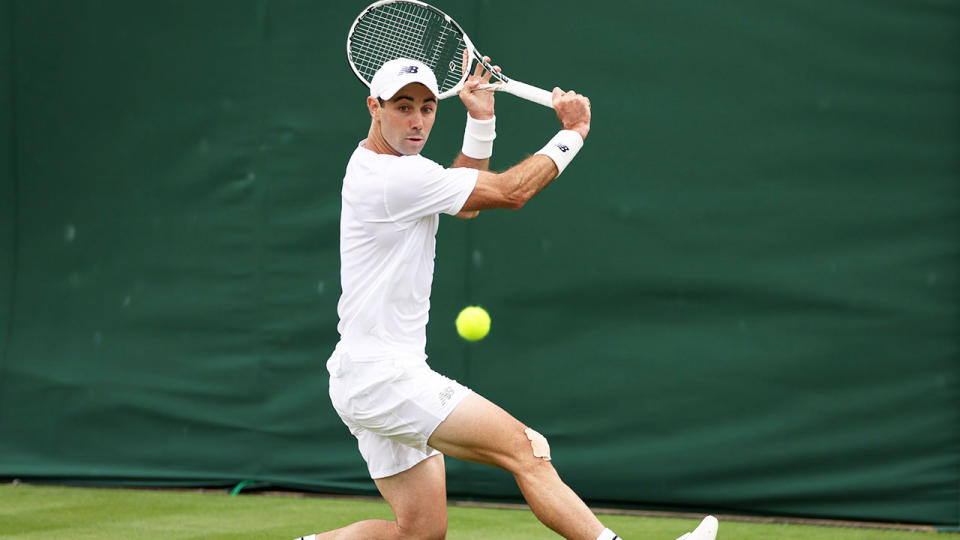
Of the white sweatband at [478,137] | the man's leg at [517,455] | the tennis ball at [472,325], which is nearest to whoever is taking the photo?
the man's leg at [517,455]

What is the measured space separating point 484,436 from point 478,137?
0.96m

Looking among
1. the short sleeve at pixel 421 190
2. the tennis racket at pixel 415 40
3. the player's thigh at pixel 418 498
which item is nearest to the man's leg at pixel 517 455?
the player's thigh at pixel 418 498

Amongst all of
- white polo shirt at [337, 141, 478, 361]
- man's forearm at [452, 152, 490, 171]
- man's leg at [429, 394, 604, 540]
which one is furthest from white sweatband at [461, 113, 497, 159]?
man's leg at [429, 394, 604, 540]

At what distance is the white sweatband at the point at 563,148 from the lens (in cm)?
325

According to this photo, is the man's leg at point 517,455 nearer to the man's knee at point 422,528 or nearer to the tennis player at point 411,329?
the tennis player at point 411,329

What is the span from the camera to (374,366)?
317cm

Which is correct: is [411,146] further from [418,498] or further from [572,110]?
[418,498]

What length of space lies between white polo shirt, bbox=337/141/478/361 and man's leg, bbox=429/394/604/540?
25 cm

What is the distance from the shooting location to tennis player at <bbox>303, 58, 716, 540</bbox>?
3072 mm

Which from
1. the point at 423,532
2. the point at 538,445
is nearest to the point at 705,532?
the point at 538,445

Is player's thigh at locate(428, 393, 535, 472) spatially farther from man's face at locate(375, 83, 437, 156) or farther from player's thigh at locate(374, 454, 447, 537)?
man's face at locate(375, 83, 437, 156)

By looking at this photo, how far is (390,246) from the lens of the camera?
321 cm

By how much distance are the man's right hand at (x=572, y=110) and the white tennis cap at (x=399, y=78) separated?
344 millimetres

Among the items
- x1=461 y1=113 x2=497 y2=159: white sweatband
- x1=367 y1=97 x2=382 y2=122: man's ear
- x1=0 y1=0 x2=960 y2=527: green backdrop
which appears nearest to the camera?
x1=367 y1=97 x2=382 y2=122: man's ear
